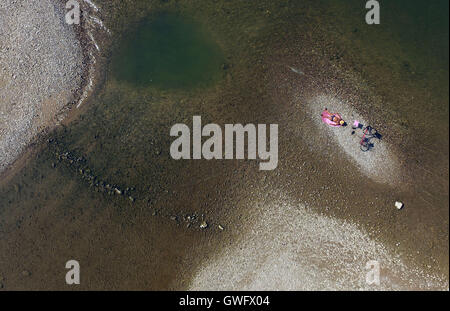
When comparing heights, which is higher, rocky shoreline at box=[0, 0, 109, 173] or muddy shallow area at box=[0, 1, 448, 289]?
rocky shoreline at box=[0, 0, 109, 173]

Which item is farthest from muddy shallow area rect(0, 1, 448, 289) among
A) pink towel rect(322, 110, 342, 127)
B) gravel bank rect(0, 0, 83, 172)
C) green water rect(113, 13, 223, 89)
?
gravel bank rect(0, 0, 83, 172)

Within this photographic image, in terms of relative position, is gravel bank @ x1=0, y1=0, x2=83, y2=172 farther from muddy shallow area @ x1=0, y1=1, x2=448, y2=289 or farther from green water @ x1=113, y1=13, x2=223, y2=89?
green water @ x1=113, y1=13, x2=223, y2=89

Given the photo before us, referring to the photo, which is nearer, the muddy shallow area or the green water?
the muddy shallow area

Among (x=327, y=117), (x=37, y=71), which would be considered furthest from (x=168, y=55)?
(x=327, y=117)

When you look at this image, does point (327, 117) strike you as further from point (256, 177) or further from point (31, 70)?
point (31, 70)

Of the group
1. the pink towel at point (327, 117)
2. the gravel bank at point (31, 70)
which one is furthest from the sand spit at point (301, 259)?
the gravel bank at point (31, 70)
